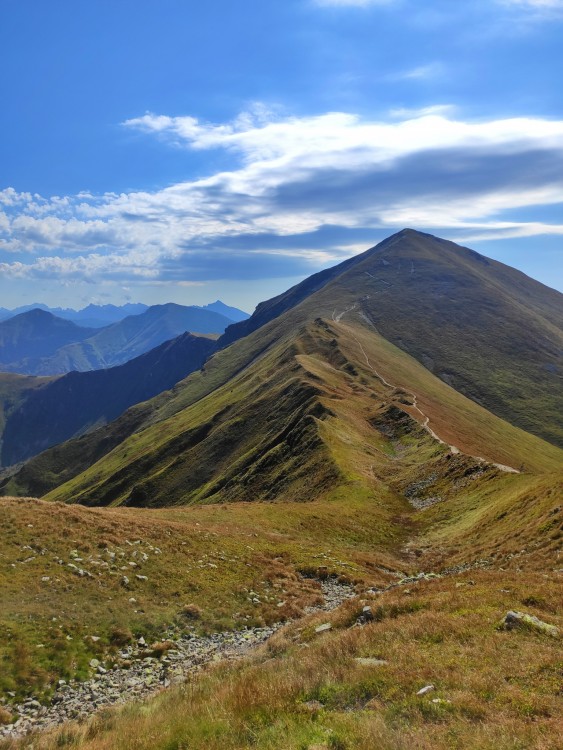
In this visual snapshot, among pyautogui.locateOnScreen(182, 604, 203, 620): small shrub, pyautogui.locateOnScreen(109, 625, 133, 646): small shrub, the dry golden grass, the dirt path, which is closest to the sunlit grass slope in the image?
pyautogui.locateOnScreen(109, 625, 133, 646): small shrub

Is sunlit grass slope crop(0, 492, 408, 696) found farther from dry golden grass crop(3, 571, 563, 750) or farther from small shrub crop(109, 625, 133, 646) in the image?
dry golden grass crop(3, 571, 563, 750)

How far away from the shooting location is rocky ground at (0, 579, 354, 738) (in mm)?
14953

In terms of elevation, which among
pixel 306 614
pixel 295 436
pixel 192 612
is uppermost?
pixel 295 436

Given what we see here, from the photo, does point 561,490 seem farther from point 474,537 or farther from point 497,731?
point 497,731

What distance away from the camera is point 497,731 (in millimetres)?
9055

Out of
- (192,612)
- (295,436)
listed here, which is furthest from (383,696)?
(295,436)

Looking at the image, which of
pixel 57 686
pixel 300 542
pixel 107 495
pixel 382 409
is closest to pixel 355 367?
pixel 382 409

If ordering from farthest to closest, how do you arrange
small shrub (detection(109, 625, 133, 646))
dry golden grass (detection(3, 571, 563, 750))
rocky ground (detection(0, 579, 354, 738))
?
small shrub (detection(109, 625, 133, 646)) → rocky ground (detection(0, 579, 354, 738)) → dry golden grass (detection(3, 571, 563, 750))

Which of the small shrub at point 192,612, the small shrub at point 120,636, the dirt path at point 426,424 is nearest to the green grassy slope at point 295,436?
the dirt path at point 426,424

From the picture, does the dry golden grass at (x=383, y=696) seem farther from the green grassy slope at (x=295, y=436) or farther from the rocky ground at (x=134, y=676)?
the green grassy slope at (x=295, y=436)

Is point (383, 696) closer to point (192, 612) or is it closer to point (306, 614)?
point (192, 612)

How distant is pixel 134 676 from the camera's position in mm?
17578

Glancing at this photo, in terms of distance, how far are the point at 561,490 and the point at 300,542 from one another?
64.2 feet

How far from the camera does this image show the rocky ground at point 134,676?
49.1 feet
